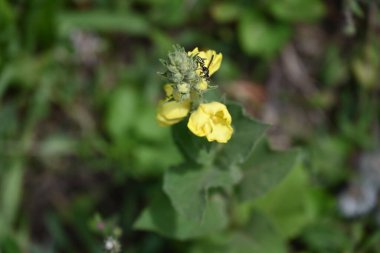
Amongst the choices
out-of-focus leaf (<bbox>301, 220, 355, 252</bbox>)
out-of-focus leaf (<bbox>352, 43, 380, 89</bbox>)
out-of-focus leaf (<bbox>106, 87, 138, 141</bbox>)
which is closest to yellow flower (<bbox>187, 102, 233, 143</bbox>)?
out-of-focus leaf (<bbox>301, 220, 355, 252</bbox>)

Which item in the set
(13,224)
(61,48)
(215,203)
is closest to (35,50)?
(61,48)

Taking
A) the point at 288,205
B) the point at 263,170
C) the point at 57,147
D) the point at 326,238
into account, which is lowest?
the point at 57,147

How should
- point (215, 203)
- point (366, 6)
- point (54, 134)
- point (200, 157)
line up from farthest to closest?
point (54, 134) → point (366, 6) → point (215, 203) → point (200, 157)

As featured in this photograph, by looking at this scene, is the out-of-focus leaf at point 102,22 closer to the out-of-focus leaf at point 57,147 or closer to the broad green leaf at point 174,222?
the out-of-focus leaf at point 57,147

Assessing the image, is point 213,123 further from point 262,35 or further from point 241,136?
point 262,35

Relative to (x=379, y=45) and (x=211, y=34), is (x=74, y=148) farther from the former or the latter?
(x=379, y=45)

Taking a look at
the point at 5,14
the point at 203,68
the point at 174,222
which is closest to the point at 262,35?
the point at 5,14
